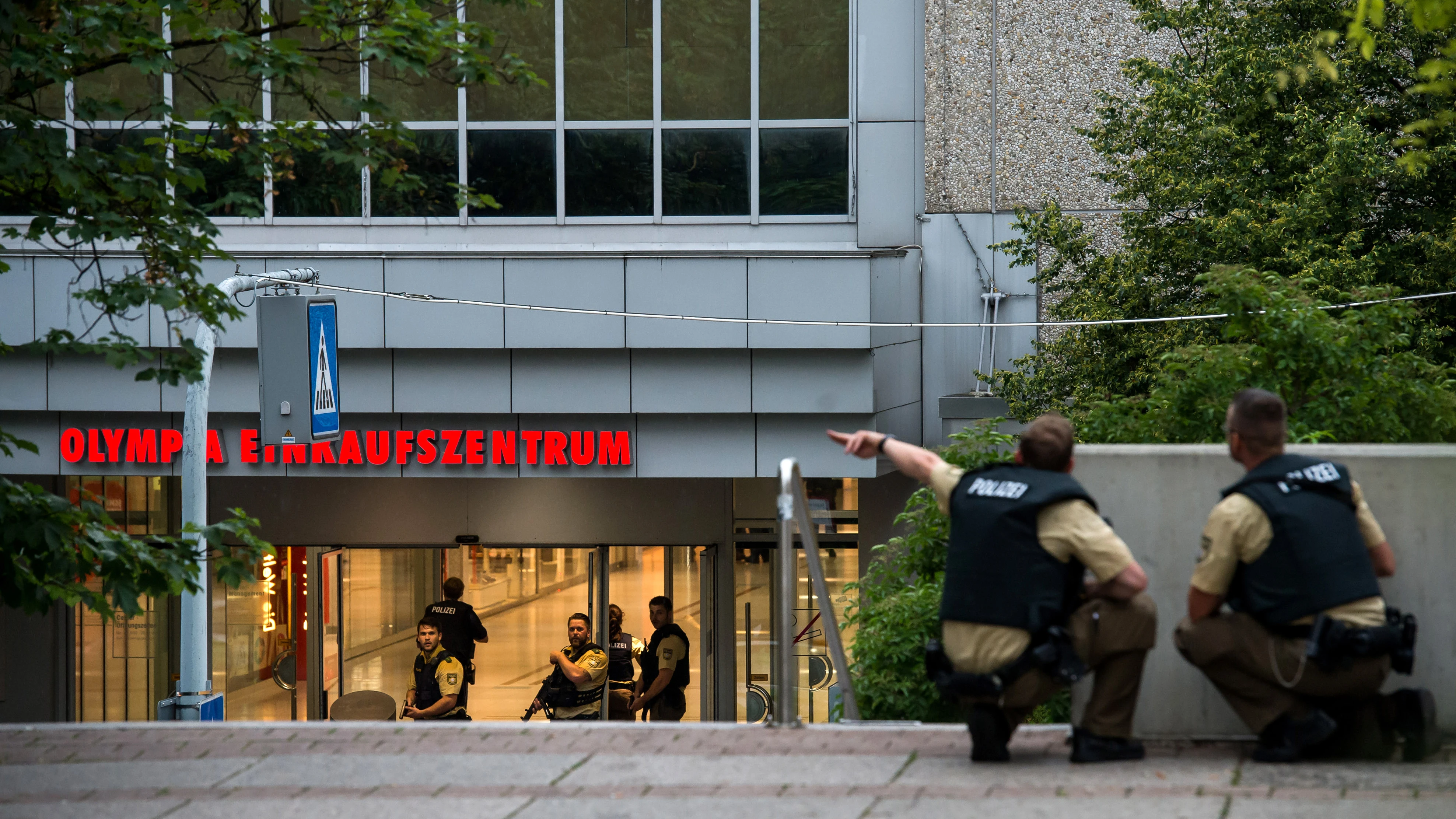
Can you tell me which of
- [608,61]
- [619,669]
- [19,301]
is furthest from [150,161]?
[619,669]

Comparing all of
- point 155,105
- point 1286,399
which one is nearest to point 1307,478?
point 1286,399

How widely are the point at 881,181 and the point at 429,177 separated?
15.3 ft

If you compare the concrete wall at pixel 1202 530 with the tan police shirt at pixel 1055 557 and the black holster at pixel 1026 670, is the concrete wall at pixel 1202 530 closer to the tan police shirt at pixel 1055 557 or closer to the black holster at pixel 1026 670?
the tan police shirt at pixel 1055 557

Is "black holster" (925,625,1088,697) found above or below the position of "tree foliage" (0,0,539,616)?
below

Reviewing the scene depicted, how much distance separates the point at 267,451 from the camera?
13.8 metres

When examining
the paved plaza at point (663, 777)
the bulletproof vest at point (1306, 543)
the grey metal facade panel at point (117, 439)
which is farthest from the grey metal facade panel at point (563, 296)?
the bulletproof vest at point (1306, 543)

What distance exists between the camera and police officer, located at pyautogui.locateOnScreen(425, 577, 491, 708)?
47.6 ft

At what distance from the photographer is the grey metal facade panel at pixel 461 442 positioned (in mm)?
13945

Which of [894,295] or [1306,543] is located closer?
[1306,543]

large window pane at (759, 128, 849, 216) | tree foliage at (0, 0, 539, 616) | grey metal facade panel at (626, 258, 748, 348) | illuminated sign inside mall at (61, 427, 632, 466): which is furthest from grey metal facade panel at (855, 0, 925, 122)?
tree foliage at (0, 0, 539, 616)

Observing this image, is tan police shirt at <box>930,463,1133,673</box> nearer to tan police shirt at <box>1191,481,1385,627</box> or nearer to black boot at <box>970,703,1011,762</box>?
black boot at <box>970,703,1011,762</box>

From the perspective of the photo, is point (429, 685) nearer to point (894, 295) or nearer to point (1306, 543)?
point (894, 295)

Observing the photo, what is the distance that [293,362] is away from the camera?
11.4 metres

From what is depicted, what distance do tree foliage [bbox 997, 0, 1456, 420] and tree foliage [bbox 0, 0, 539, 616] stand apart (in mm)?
7313
